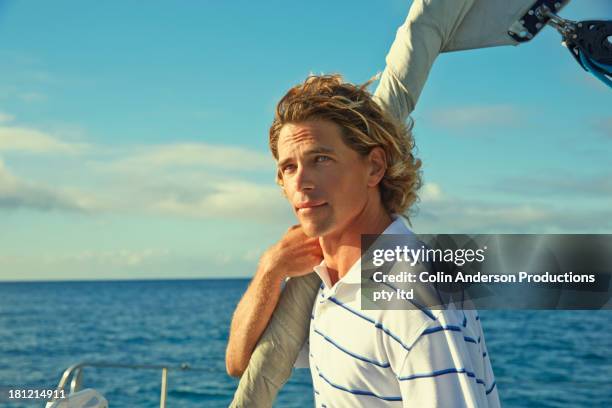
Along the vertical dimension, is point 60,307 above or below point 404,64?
above

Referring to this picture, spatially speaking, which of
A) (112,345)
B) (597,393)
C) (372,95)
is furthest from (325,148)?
(112,345)

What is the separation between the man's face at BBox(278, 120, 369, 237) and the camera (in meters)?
1.70

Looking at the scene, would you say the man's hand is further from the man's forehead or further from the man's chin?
the man's forehead

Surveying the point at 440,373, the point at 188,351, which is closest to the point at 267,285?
the point at 440,373

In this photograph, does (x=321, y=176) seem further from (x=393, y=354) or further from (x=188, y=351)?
(x=188, y=351)

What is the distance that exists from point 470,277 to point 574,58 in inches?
21.0

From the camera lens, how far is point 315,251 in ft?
6.24

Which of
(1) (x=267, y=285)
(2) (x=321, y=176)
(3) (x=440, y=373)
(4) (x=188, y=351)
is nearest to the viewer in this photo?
(3) (x=440, y=373)

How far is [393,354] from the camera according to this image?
1.54 meters

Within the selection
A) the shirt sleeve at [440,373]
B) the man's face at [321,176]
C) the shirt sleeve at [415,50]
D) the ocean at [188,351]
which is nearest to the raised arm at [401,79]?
the shirt sleeve at [415,50]

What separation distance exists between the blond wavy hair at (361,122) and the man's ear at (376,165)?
0.01 m

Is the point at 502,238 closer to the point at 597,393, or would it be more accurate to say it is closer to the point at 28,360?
the point at 597,393

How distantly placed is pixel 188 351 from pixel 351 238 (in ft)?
93.9

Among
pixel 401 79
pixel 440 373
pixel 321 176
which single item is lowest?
pixel 440 373
